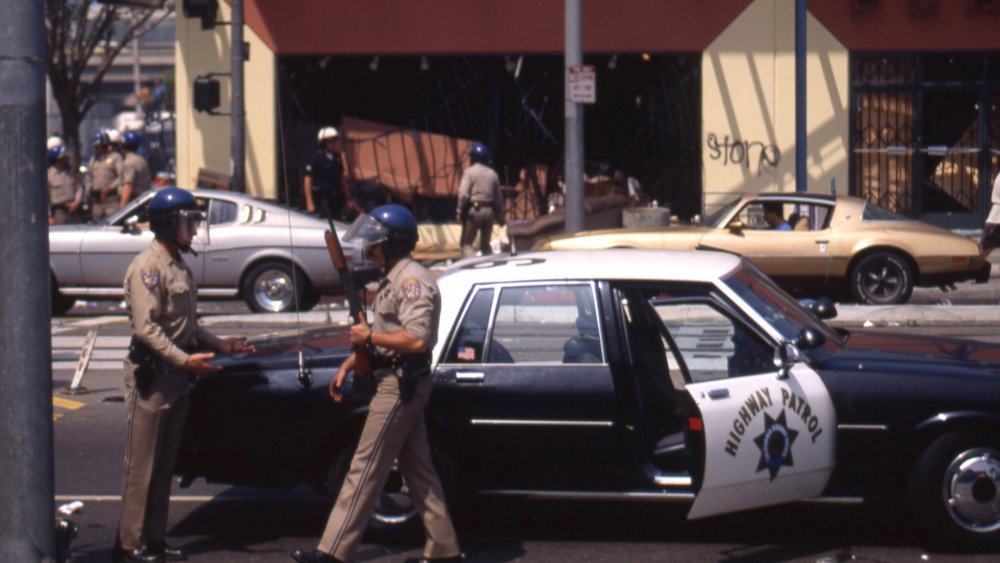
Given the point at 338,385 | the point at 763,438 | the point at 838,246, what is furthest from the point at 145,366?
the point at 838,246

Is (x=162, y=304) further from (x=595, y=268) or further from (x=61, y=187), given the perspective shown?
(x=61, y=187)

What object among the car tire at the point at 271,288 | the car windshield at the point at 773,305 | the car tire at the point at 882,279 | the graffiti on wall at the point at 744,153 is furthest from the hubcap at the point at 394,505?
the graffiti on wall at the point at 744,153

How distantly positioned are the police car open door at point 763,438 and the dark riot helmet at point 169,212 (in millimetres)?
2435

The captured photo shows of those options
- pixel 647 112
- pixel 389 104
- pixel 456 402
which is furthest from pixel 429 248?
pixel 456 402

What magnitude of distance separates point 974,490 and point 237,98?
585 inches

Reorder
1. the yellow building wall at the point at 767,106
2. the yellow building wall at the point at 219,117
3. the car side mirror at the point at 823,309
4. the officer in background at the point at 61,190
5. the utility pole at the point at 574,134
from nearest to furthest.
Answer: the car side mirror at the point at 823,309 → the utility pole at the point at 574,134 → the officer in background at the point at 61,190 → the yellow building wall at the point at 767,106 → the yellow building wall at the point at 219,117

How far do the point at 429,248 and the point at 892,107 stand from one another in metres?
7.15

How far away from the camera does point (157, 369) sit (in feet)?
22.3

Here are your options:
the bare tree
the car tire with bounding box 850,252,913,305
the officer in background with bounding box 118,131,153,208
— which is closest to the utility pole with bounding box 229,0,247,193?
the officer in background with bounding box 118,131,153,208

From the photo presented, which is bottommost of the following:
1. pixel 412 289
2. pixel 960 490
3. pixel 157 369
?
pixel 960 490

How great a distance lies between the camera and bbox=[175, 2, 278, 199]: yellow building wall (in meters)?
22.7

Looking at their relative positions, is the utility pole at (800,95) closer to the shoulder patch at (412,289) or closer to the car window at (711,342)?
the car window at (711,342)

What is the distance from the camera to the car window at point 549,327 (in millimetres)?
7105

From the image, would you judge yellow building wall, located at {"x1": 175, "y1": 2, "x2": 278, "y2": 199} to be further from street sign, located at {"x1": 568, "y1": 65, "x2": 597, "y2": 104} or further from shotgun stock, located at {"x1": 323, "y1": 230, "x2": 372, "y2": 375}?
shotgun stock, located at {"x1": 323, "y1": 230, "x2": 372, "y2": 375}
